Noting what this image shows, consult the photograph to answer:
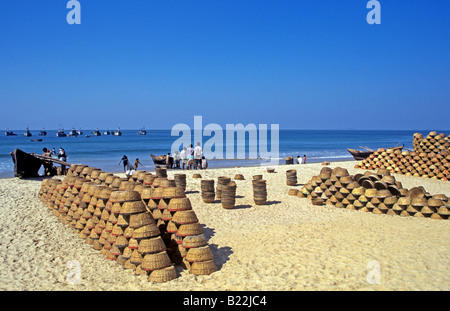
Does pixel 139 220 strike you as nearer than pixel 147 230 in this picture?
No

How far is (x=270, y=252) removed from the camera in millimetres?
7832

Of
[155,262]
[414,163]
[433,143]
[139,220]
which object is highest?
[433,143]

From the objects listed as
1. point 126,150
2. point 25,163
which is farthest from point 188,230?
point 126,150

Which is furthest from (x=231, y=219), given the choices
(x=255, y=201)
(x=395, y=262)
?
(x=395, y=262)

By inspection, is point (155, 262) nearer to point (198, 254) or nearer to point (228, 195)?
point (198, 254)

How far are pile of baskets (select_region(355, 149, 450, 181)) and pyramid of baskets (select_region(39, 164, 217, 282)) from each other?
52.2ft

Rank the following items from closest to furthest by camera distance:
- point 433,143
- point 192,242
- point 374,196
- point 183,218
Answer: point 192,242 → point 183,218 → point 374,196 → point 433,143

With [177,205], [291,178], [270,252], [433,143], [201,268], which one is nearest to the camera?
[201,268]

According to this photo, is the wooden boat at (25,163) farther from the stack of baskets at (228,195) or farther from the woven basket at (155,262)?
the woven basket at (155,262)

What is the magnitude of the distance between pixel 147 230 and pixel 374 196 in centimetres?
837

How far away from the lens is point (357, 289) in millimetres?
5879

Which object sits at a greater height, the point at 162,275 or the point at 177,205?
the point at 177,205
